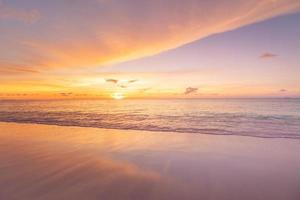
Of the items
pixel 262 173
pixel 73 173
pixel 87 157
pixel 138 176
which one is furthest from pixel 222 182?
pixel 87 157

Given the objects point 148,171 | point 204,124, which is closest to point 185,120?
point 204,124

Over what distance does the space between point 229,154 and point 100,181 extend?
5.21 meters

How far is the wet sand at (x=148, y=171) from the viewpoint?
5.20 metres

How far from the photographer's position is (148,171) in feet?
22.4

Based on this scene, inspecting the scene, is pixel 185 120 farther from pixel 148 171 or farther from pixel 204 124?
pixel 148 171

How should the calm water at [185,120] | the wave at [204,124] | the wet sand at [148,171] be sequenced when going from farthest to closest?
the calm water at [185,120] < the wave at [204,124] < the wet sand at [148,171]

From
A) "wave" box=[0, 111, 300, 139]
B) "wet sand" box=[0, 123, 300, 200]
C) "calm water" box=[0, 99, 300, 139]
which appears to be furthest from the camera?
"calm water" box=[0, 99, 300, 139]

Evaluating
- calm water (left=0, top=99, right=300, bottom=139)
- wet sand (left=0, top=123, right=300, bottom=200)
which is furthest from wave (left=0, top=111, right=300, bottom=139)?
wet sand (left=0, top=123, right=300, bottom=200)

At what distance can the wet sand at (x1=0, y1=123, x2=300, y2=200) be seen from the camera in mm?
5199

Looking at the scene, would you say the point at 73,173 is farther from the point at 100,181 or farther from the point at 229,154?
the point at 229,154

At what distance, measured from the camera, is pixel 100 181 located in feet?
19.3

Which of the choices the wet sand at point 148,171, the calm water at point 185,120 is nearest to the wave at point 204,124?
the calm water at point 185,120

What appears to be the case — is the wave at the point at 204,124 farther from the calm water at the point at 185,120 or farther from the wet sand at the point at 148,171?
the wet sand at the point at 148,171

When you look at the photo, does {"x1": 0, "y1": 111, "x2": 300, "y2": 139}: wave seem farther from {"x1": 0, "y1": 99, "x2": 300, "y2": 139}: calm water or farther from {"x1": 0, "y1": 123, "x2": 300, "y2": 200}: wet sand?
{"x1": 0, "y1": 123, "x2": 300, "y2": 200}: wet sand
